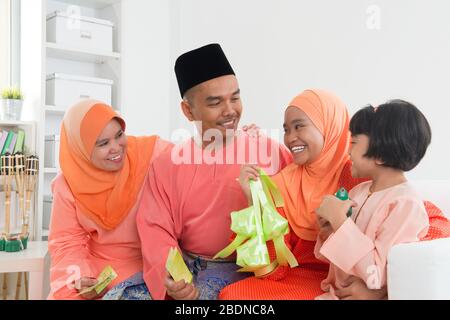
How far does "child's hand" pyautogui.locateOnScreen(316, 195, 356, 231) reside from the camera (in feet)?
4.25

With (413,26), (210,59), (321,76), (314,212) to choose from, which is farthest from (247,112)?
(314,212)

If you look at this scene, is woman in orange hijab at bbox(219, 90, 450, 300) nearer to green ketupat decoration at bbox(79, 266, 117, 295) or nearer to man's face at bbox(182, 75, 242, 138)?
man's face at bbox(182, 75, 242, 138)

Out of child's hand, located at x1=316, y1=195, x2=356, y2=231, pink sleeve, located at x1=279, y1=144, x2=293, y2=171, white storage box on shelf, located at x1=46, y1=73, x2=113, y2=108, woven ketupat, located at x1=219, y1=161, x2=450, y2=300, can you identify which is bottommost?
woven ketupat, located at x1=219, y1=161, x2=450, y2=300

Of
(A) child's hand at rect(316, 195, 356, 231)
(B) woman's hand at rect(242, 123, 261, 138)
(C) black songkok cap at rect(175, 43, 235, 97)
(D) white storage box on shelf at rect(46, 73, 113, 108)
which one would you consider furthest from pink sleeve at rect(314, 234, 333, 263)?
(D) white storage box on shelf at rect(46, 73, 113, 108)

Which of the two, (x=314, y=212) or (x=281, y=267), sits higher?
(x=314, y=212)

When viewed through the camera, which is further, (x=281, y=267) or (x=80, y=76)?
(x=80, y=76)

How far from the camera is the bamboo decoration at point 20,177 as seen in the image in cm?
269

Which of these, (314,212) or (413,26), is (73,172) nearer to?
(314,212)

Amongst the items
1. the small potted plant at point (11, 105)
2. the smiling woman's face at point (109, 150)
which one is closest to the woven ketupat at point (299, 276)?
the smiling woman's face at point (109, 150)

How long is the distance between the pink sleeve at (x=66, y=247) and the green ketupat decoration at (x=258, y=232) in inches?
18.8

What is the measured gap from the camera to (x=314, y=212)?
1488 millimetres

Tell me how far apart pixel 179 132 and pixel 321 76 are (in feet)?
4.27

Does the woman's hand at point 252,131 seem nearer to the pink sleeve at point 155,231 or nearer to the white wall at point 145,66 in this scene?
the pink sleeve at point 155,231

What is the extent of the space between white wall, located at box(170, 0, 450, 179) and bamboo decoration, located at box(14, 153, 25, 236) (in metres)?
1.21
